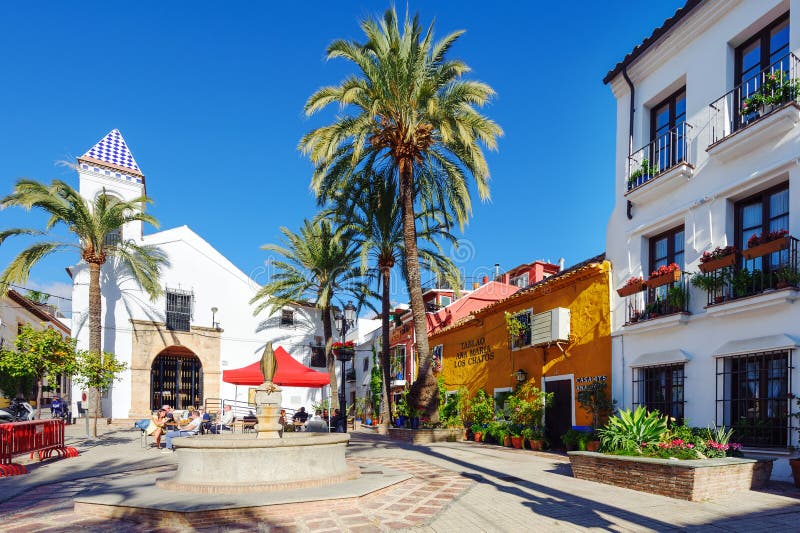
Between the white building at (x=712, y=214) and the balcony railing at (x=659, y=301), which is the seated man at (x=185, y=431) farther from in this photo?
the balcony railing at (x=659, y=301)

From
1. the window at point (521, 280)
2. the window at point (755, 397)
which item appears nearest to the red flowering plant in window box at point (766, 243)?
the window at point (755, 397)

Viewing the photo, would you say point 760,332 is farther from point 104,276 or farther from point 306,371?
point 104,276

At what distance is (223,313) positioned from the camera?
3186cm

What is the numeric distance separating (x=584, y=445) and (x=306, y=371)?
30.7ft

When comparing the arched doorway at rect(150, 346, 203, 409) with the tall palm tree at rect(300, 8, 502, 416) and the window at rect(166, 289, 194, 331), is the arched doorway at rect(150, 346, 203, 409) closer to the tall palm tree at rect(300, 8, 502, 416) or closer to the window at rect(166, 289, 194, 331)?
the window at rect(166, 289, 194, 331)

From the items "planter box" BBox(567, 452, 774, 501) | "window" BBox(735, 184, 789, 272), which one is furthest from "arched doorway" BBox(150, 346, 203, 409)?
"window" BBox(735, 184, 789, 272)

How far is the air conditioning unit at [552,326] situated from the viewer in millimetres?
15216

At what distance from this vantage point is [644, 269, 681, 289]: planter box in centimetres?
1169

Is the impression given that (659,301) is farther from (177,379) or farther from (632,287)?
(177,379)

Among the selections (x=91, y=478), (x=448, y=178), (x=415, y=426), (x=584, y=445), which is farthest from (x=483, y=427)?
(x=91, y=478)

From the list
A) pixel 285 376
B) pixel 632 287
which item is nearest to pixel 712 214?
pixel 632 287

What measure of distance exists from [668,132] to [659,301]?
12.2 feet

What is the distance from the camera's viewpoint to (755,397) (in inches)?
397

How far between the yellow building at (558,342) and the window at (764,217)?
375 centimetres
